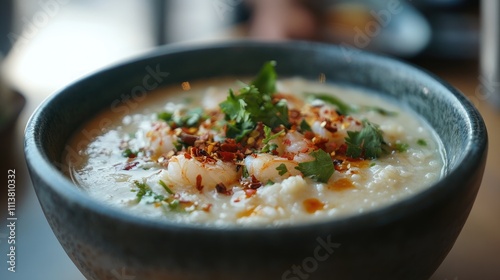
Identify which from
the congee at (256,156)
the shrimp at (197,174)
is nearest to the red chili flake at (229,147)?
the congee at (256,156)

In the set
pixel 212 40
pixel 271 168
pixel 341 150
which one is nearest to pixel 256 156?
pixel 271 168

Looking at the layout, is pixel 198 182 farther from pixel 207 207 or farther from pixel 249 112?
pixel 249 112

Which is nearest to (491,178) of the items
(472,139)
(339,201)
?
(472,139)

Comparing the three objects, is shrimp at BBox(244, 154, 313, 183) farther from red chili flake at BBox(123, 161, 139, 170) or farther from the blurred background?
the blurred background

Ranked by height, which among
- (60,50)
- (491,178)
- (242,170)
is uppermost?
(60,50)

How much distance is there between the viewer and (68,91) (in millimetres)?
1956

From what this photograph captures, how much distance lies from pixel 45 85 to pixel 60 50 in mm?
734

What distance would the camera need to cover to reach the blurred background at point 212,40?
5.94 ft

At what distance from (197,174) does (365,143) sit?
0.55 m

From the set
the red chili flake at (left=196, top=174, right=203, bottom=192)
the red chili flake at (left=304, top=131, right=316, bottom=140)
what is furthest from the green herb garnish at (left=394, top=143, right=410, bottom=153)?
the red chili flake at (left=196, top=174, right=203, bottom=192)

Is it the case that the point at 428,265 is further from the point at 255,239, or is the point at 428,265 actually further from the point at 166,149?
the point at 166,149

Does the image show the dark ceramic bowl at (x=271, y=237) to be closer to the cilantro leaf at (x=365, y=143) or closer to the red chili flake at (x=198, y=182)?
the cilantro leaf at (x=365, y=143)

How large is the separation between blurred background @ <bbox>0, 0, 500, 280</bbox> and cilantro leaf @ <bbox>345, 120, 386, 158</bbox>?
38 cm

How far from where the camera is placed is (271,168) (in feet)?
5.30
